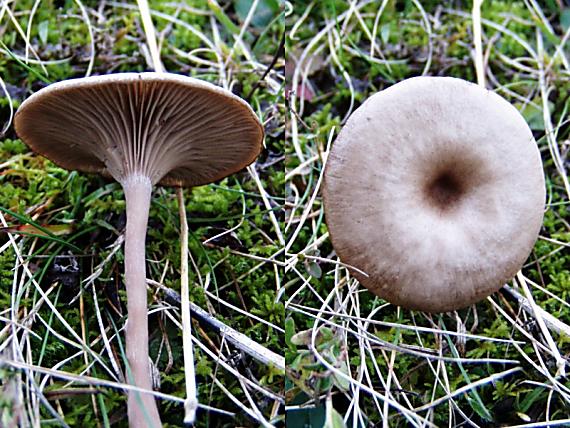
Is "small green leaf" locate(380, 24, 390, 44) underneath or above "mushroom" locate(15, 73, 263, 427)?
above

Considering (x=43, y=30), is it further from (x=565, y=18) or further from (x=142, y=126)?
(x=565, y=18)

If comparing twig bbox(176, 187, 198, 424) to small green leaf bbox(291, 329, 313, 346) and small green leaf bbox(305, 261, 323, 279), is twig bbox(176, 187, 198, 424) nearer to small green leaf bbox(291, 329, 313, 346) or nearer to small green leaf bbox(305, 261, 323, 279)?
small green leaf bbox(291, 329, 313, 346)

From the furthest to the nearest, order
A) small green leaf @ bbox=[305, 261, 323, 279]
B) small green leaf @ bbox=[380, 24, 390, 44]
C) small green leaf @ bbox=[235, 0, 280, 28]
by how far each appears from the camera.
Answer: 1. small green leaf @ bbox=[235, 0, 280, 28]
2. small green leaf @ bbox=[380, 24, 390, 44]
3. small green leaf @ bbox=[305, 261, 323, 279]

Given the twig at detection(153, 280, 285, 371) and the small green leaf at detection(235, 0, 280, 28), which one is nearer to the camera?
the twig at detection(153, 280, 285, 371)

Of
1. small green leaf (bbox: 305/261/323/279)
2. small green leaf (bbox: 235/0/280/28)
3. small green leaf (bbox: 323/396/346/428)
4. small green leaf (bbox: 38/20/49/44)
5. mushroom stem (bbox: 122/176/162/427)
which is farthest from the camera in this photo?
small green leaf (bbox: 235/0/280/28)

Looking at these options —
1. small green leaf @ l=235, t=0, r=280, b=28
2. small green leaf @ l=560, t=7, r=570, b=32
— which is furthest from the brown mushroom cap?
small green leaf @ l=560, t=7, r=570, b=32

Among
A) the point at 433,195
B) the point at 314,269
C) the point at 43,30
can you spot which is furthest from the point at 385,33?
the point at 43,30

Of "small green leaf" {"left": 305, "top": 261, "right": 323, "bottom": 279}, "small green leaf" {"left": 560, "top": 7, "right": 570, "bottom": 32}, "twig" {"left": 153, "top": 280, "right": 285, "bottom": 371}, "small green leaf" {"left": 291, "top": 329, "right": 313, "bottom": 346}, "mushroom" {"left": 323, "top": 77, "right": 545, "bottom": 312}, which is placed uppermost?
"small green leaf" {"left": 560, "top": 7, "right": 570, "bottom": 32}
